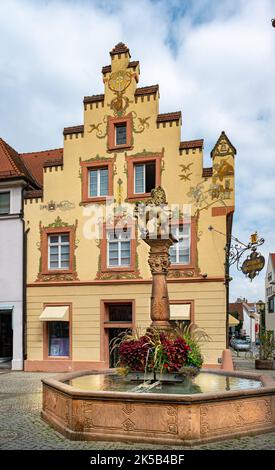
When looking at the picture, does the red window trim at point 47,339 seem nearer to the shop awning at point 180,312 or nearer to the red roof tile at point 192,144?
the shop awning at point 180,312

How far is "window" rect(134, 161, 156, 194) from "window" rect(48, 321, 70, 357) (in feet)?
22.5

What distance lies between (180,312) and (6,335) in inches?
392

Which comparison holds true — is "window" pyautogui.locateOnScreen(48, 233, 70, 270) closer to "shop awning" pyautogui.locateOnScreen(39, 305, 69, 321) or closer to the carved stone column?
"shop awning" pyautogui.locateOnScreen(39, 305, 69, 321)

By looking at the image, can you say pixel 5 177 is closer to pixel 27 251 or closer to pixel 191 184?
pixel 27 251

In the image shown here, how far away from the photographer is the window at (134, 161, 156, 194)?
21.8m

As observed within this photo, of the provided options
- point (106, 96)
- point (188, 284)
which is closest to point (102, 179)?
point (106, 96)

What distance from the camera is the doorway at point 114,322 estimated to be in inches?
838

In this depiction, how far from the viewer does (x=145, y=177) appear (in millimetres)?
21859

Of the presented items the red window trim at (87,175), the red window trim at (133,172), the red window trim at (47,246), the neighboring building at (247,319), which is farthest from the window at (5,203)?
the neighboring building at (247,319)

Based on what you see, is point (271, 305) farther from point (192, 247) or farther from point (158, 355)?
point (158, 355)

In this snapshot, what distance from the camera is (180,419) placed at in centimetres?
815

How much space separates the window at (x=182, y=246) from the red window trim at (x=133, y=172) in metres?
2.03

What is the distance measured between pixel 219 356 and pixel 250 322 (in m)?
75.5

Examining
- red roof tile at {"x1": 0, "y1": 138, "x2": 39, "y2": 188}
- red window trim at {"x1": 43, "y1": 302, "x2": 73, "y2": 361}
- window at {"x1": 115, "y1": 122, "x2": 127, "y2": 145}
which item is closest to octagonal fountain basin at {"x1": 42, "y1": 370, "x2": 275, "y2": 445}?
red window trim at {"x1": 43, "y1": 302, "x2": 73, "y2": 361}
